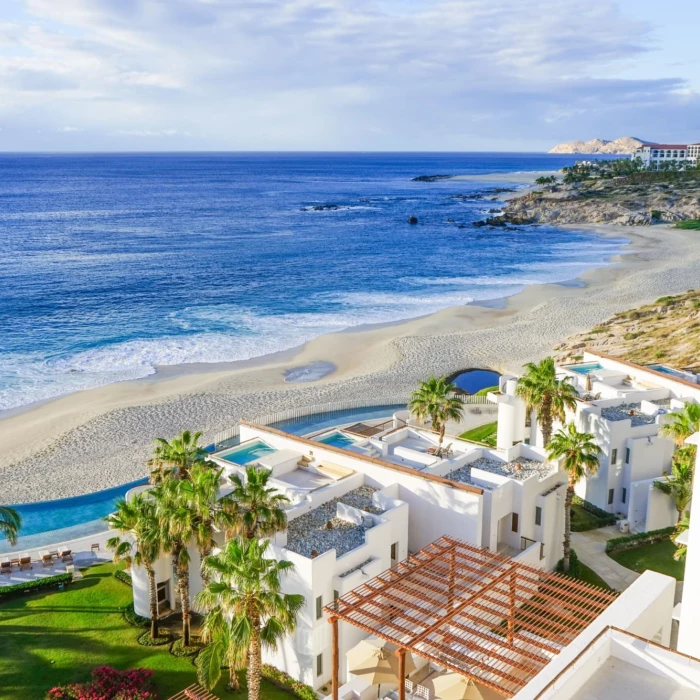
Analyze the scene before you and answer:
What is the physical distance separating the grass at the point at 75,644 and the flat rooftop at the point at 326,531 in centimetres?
448

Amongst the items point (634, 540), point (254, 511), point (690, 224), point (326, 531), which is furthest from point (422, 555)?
point (690, 224)

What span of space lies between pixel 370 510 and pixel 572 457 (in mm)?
7990

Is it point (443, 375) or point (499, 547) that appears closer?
point (499, 547)

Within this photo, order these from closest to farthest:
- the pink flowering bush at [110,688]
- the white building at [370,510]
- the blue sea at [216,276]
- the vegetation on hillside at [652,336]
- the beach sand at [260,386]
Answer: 1. the pink flowering bush at [110,688]
2. the white building at [370,510]
3. the beach sand at [260,386]
4. the vegetation on hillside at [652,336]
5. the blue sea at [216,276]

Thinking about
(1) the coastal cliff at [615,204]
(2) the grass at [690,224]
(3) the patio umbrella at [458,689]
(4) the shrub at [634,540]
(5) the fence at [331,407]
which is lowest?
(4) the shrub at [634,540]

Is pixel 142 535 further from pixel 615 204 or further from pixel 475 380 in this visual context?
pixel 615 204

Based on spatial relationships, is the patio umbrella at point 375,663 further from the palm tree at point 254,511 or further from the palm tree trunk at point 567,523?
the palm tree trunk at point 567,523

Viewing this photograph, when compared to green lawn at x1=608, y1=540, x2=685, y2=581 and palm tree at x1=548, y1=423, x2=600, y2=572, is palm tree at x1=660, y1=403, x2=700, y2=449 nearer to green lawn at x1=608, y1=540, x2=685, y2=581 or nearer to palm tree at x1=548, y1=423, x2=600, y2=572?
palm tree at x1=548, y1=423, x2=600, y2=572

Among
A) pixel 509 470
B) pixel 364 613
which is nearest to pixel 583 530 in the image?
pixel 509 470

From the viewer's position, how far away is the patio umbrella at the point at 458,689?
1795 centimetres

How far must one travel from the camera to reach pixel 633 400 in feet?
118

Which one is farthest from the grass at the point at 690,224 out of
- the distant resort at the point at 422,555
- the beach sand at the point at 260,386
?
the distant resort at the point at 422,555

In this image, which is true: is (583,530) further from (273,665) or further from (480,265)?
(480,265)

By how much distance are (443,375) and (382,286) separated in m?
35.4
